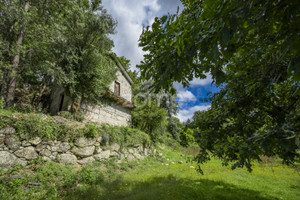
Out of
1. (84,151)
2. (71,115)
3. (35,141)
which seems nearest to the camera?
(35,141)

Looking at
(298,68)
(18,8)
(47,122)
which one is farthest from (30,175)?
(18,8)

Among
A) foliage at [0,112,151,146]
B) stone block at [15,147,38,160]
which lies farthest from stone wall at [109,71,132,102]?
stone block at [15,147,38,160]

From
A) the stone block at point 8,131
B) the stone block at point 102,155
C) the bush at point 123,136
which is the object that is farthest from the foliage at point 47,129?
the stone block at point 102,155

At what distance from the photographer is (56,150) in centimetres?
577

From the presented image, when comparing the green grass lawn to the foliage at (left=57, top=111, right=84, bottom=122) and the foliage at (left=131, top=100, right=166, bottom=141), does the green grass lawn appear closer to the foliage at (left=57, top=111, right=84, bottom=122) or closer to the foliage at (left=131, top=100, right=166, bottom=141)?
the foliage at (left=57, top=111, right=84, bottom=122)

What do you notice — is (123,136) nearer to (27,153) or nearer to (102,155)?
(102,155)

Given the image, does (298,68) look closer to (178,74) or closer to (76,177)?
(178,74)

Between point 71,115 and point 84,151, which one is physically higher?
point 71,115

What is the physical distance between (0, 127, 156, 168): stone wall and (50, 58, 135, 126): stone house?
Answer: 2889 millimetres

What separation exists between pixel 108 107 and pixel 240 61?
31.9 feet

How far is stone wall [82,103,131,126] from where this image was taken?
9599 millimetres

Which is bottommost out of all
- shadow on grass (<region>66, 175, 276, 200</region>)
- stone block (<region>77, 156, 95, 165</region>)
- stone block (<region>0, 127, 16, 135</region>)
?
shadow on grass (<region>66, 175, 276, 200</region>)

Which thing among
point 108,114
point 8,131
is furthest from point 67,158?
point 108,114

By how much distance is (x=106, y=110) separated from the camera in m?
10.7
